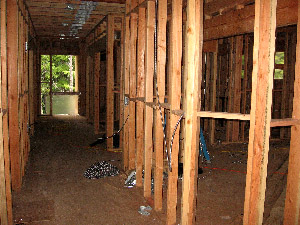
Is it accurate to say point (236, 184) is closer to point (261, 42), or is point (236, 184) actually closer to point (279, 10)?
point (279, 10)

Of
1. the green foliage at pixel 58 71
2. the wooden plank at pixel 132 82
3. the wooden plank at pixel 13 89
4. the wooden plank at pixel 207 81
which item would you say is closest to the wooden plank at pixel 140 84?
the wooden plank at pixel 132 82

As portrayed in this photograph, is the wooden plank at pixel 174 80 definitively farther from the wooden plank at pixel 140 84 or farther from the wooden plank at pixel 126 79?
the wooden plank at pixel 126 79

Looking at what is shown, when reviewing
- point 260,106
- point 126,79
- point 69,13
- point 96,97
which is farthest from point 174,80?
point 96,97

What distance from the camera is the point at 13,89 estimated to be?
391cm

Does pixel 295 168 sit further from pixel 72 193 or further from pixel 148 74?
pixel 72 193

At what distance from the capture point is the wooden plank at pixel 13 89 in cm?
375

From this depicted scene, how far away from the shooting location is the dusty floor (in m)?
3.37

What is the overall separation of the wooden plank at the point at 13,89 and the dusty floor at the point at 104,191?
0.36 metres

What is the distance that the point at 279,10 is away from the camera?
301 cm

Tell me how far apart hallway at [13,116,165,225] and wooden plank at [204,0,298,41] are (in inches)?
103

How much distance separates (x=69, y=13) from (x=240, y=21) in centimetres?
443

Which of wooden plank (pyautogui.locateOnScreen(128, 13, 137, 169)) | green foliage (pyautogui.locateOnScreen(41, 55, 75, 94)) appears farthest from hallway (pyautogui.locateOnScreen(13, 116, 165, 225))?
green foliage (pyautogui.locateOnScreen(41, 55, 75, 94))

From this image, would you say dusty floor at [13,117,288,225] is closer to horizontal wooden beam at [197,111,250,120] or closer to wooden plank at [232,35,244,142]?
wooden plank at [232,35,244,142]

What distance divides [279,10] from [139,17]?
182 centimetres
